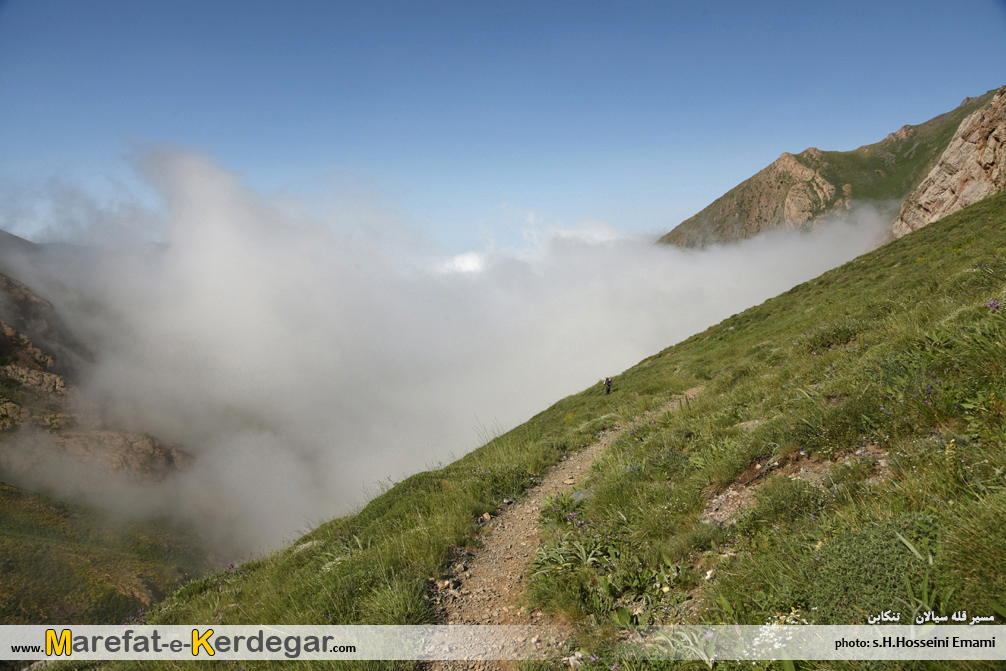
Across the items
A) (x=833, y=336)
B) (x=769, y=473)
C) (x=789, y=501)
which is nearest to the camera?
(x=789, y=501)

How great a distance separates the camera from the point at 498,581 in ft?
19.7

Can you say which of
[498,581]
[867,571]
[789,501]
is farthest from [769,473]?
[498,581]

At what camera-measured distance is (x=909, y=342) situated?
6.07m

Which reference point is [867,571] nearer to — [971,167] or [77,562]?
[971,167]

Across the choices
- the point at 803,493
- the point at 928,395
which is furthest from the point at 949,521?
the point at 928,395

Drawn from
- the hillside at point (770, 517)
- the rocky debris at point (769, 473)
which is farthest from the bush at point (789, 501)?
the rocky debris at point (769, 473)

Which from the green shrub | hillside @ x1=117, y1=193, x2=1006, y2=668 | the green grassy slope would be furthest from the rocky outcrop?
the green grassy slope

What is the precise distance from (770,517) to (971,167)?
324ft

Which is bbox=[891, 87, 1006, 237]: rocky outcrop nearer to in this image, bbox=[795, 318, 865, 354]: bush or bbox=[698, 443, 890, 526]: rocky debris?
bbox=[795, 318, 865, 354]: bush

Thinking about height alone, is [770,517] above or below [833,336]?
below

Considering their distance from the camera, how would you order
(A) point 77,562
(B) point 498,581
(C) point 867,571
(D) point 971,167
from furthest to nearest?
1. (A) point 77,562
2. (D) point 971,167
3. (B) point 498,581
4. (C) point 867,571

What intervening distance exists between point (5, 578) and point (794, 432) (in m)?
155

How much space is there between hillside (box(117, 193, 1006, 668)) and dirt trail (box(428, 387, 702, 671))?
17 cm

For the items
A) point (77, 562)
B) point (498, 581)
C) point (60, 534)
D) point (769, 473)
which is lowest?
point (498, 581)
